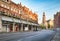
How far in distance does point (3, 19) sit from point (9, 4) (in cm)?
1412

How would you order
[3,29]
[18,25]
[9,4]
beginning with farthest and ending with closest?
[18,25]
[9,4]
[3,29]

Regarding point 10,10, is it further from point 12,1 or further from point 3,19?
point 3,19

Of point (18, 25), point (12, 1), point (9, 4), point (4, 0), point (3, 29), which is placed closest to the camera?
point (3, 29)

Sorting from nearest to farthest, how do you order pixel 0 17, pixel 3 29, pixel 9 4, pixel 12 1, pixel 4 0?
pixel 0 17 → pixel 3 29 → pixel 4 0 → pixel 9 4 → pixel 12 1

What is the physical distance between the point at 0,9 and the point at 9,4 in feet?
37.3

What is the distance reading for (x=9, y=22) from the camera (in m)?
68.3

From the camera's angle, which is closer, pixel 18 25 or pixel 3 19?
pixel 3 19

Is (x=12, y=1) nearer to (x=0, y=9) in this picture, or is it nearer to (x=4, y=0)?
(x=4, y=0)

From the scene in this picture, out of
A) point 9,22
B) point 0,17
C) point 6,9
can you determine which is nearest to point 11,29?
point 9,22

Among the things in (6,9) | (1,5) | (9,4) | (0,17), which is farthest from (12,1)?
(0,17)

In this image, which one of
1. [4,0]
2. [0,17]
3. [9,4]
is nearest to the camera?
[0,17]

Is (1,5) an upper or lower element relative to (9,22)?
upper

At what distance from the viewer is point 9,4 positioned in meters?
72.9

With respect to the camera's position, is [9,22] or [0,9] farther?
[9,22]
